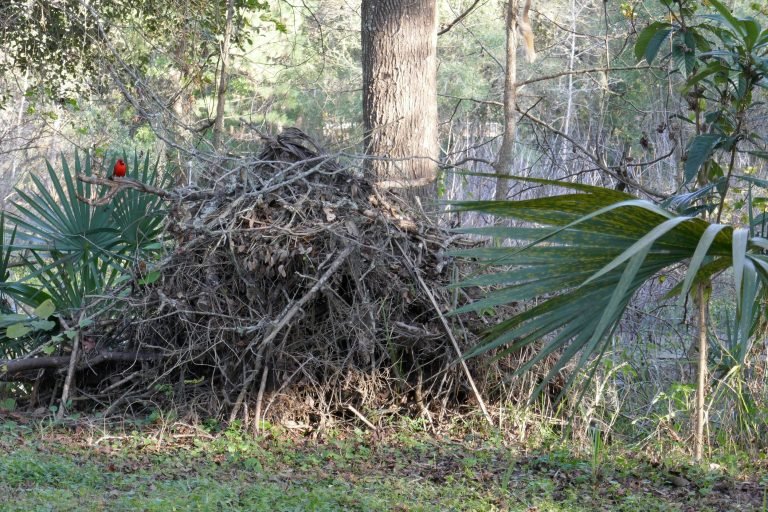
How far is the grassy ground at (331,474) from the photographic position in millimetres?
4211

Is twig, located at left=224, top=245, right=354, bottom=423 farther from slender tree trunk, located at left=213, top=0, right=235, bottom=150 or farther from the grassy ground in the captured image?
slender tree trunk, located at left=213, top=0, right=235, bottom=150

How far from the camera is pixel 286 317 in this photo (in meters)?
5.44

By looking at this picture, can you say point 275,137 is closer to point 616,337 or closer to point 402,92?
point 402,92

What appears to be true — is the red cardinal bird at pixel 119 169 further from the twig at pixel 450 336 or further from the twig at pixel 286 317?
the twig at pixel 450 336

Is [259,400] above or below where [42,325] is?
below

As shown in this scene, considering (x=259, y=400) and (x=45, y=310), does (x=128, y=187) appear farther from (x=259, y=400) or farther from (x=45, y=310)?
(x=259, y=400)

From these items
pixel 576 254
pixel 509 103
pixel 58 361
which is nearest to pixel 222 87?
pixel 509 103

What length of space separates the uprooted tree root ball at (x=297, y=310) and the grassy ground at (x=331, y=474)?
0.32m

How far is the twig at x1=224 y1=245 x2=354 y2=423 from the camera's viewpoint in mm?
5414

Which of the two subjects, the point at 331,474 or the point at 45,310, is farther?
the point at 45,310

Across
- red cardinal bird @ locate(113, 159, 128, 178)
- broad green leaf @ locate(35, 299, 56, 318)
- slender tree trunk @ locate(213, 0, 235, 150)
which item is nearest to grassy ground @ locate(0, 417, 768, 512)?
broad green leaf @ locate(35, 299, 56, 318)

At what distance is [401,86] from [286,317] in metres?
2.66

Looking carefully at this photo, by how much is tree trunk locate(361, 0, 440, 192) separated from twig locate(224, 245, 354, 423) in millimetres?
1708

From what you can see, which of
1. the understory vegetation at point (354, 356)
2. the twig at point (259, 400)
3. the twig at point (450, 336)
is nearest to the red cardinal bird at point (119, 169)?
the understory vegetation at point (354, 356)
